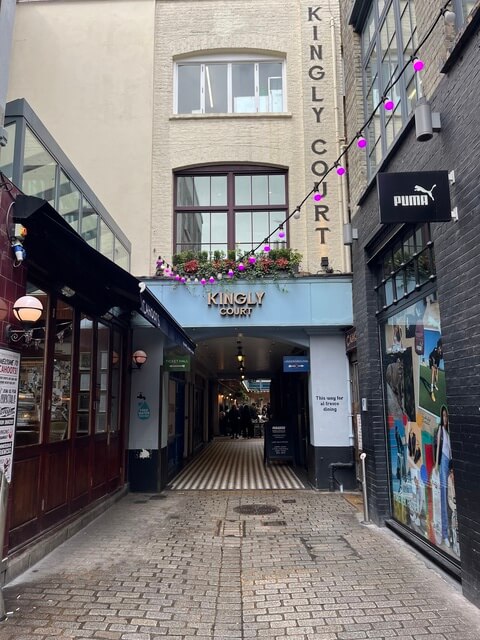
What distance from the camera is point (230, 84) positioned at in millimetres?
11594

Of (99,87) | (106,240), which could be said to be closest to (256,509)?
(106,240)

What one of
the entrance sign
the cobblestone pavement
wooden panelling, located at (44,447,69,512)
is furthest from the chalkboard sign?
wooden panelling, located at (44,447,69,512)

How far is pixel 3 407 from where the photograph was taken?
477 centimetres

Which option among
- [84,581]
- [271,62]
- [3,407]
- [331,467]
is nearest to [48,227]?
[3,407]

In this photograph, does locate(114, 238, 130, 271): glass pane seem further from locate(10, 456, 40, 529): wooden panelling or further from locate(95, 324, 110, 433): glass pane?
locate(10, 456, 40, 529): wooden panelling

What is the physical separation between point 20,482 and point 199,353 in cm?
887

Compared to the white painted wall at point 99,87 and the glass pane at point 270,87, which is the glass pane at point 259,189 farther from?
the white painted wall at point 99,87

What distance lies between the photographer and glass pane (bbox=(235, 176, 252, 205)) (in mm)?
11039

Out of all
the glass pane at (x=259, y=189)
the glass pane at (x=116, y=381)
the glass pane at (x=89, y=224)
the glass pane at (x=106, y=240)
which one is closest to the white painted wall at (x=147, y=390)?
the glass pane at (x=116, y=381)

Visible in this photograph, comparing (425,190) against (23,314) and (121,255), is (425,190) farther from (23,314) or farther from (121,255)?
(121,255)

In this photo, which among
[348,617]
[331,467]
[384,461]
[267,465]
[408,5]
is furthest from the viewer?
[267,465]

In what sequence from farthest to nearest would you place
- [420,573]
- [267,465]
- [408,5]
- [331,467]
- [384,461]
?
[267,465]
[331,467]
[384,461]
[408,5]
[420,573]

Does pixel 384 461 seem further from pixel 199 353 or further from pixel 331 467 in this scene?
pixel 199 353

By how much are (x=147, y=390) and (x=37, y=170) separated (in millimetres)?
5097
